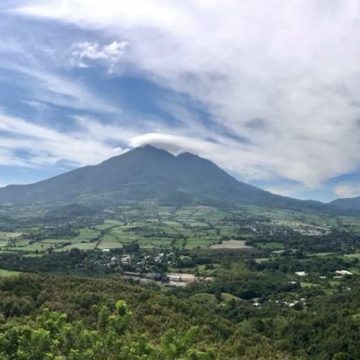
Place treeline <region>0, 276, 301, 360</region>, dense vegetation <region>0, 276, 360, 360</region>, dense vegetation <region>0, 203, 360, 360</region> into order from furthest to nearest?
dense vegetation <region>0, 203, 360, 360</region> < dense vegetation <region>0, 276, 360, 360</region> < treeline <region>0, 276, 301, 360</region>

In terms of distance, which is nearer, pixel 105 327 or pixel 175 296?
pixel 105 327

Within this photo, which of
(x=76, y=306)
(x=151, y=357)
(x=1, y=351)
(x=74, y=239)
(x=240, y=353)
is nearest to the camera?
(x=151, y=357)

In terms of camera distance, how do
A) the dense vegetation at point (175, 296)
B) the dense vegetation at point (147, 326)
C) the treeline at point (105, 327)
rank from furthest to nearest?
the dense vegetation at point (175, 296), the dense vegetation at point (147, 326), the treeline at point (105, 327)

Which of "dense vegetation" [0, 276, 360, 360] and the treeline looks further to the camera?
"dense vegetation" [0, 276, 360, 360]

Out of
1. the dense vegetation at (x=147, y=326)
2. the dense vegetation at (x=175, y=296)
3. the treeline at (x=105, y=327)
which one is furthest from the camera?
the dense vegetation at (x=175, y=296)

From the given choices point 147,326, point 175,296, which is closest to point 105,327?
point 147,326

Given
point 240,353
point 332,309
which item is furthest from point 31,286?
point 332,309

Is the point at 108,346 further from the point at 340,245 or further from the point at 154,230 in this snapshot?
the point at 154,230

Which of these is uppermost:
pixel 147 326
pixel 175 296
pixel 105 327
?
pixel 105 327

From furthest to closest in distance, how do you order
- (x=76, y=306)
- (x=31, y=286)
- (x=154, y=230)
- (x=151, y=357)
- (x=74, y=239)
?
(x=154, y=230) < (x=74, y=239) < (x=31, y=286) < (x=76, y=306) < (x=151, y=357)

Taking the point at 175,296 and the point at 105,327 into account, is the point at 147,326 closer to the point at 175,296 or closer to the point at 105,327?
the point at 105,327

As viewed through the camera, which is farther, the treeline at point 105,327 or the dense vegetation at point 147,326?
the dense vegetation at point 147,326
